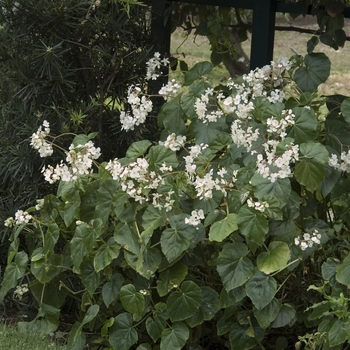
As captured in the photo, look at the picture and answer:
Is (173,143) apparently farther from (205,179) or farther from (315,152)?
(315,152)

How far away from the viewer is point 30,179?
427cm

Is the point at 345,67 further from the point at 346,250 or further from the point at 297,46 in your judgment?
the point at 346,250

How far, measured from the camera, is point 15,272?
3.83 m

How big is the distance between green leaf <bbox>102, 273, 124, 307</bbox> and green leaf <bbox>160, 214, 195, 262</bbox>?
1.13 feet

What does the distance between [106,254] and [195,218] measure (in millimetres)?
430

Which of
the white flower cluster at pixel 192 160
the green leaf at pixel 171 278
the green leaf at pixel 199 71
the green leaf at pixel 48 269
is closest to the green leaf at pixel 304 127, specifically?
the white flower cluster at pixel 192 160

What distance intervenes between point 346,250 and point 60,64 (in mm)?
1594

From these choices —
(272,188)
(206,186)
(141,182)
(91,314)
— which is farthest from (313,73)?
(91,314)

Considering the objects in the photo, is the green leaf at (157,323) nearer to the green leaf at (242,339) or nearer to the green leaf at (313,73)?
the green leaf at (242,339)

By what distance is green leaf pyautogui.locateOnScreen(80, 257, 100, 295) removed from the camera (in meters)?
3.65

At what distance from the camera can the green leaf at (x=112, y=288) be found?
362 cm

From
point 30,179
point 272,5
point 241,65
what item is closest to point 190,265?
point 30,179

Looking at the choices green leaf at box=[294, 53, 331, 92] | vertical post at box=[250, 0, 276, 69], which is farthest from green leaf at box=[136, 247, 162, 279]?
vertical post at box=[250, 0, 276, 69]

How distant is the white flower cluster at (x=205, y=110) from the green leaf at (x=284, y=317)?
2.78ft
